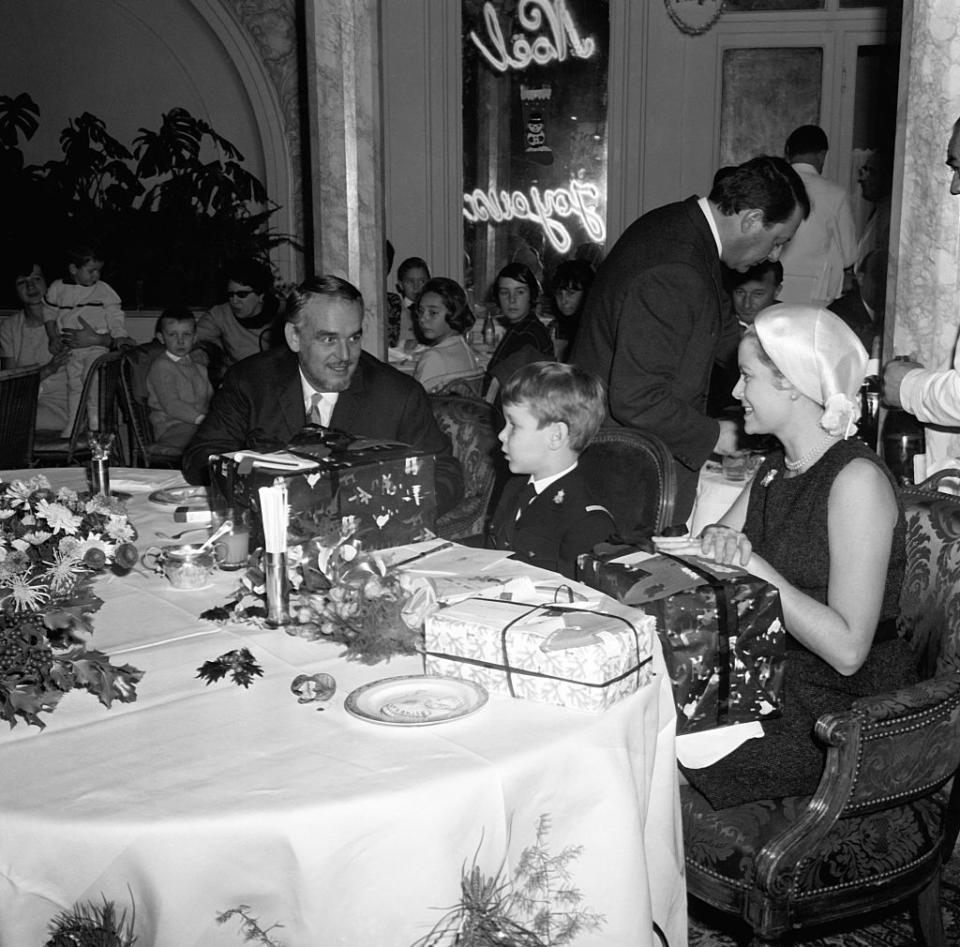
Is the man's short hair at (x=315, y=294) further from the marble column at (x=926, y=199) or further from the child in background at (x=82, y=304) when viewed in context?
the child in background at (x=82, y=304)

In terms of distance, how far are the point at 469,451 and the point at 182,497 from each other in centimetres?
107

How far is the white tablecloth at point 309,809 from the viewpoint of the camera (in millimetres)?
1452

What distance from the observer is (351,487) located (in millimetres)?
2504

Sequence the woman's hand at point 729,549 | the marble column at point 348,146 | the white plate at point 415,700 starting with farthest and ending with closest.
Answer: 1. the marble column at point 348,146
2. the woman's hand at point 729,549
3. the white plate at point 415,700

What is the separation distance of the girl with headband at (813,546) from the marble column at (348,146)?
10.2 ft

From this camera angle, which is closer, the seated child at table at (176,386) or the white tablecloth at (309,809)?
the white tablecloth at (309,809)

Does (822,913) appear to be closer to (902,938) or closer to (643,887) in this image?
(643,887)

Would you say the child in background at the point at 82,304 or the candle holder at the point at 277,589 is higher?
the child in background at the point at 82,304

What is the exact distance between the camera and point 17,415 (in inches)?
199

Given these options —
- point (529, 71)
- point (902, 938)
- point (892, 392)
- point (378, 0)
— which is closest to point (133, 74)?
point (529, 71)

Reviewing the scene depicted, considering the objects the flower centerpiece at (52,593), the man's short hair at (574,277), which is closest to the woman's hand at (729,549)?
the flower centerpiece at (52,593)

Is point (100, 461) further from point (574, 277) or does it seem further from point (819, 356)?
point (574, 277)

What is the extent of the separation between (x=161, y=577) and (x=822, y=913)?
4.91 ft

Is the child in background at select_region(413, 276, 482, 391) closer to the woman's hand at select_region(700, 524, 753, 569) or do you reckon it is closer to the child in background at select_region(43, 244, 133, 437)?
the child in background at select_region(43, 244, 133, 437)
